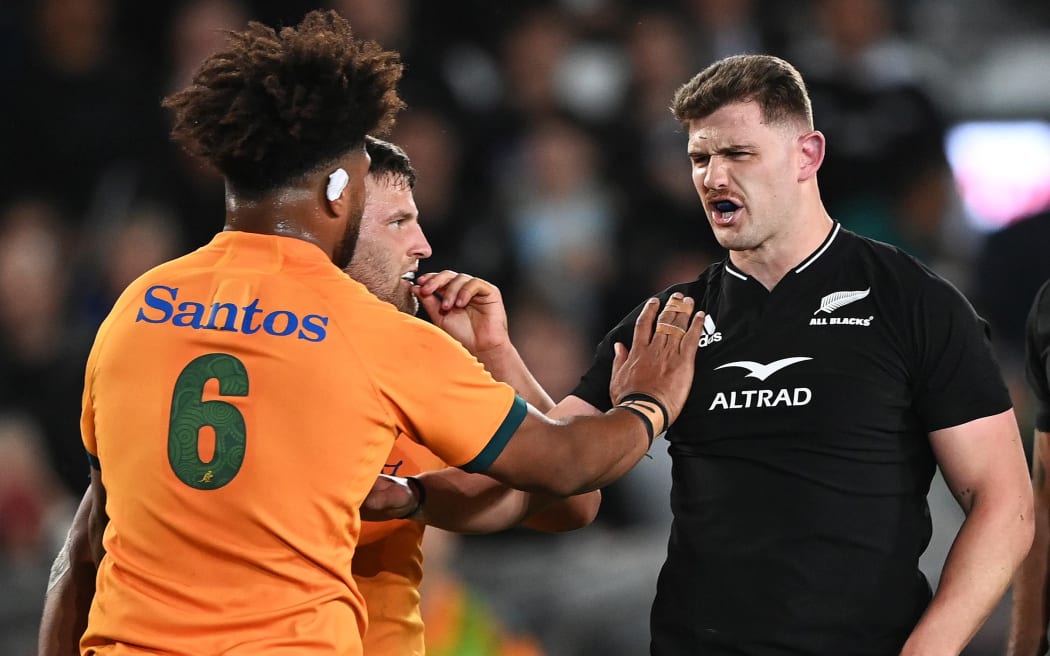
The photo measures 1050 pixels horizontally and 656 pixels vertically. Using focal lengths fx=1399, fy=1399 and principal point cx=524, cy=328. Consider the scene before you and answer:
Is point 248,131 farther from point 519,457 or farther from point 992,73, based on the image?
point 992,73

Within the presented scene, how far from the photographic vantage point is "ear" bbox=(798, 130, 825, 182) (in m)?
3.54

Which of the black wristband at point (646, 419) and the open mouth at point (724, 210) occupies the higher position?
the open mouth at point (724, 210)

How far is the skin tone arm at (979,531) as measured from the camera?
10.3 ft

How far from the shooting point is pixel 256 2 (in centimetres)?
732

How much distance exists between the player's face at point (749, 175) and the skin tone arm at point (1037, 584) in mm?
976

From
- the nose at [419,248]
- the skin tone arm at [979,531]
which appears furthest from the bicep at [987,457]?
the nose at [419,248]

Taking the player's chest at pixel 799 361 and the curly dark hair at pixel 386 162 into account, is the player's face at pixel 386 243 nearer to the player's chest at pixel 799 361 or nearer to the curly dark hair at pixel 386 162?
the curly dark hair at pixel 386 162

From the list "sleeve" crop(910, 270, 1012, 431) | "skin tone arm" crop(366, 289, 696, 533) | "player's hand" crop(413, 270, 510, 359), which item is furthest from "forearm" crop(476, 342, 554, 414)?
"sleeve" crop(910, 270, 1012, 431)

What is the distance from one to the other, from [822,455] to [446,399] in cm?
Result: 99

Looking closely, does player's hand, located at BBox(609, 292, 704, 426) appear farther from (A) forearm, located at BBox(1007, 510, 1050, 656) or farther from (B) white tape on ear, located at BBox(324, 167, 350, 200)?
(A) forearm, located at BBox(1007, 510, 1050, 656)

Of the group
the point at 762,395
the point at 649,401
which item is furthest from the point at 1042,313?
the point at 649,401

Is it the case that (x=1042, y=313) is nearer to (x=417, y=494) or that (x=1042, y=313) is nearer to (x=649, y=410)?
(x=649, y=410)

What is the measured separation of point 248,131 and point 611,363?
124 centimetres

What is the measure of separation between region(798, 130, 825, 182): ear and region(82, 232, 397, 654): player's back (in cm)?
125
